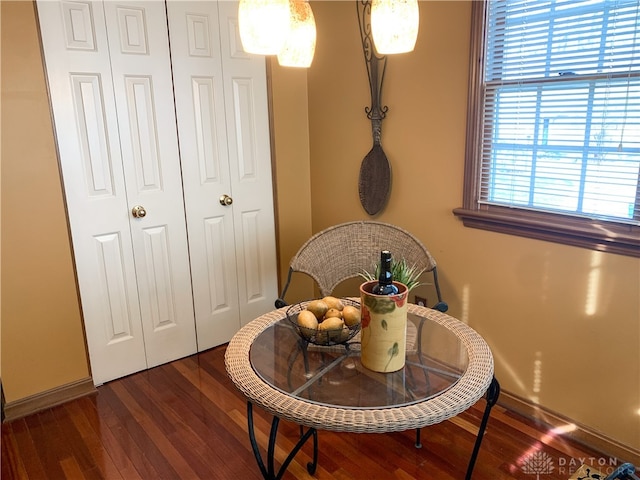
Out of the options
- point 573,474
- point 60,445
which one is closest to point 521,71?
point 573,474

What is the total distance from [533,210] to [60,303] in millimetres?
2270

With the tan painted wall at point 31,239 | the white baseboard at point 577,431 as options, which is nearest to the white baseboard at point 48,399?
the tan painted wall at point 31,239

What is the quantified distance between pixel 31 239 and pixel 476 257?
82.8 inches

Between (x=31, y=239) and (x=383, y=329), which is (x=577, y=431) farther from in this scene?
(x=31, y=239)

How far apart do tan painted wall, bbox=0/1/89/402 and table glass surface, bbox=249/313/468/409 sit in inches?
49.1

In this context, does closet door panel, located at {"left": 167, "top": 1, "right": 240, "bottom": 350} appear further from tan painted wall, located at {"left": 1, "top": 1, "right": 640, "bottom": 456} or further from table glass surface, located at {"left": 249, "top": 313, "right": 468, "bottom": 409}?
table glass surface, located at {"left": 249, "top": 313, "right": 468, "bottom": 409}

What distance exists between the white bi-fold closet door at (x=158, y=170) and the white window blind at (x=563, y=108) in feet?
4.57

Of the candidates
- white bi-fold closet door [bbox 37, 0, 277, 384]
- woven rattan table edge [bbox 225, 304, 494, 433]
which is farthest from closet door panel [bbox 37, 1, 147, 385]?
woven rattan table edge [bbox 225, 304, 494, 433]

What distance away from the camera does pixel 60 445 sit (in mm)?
2123

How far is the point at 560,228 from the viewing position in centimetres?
193

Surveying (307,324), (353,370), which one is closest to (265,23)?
(307,324)

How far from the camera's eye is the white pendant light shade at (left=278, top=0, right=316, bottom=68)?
1372 millimetres

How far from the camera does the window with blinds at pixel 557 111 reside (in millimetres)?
1756

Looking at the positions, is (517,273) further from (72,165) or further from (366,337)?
(72,165)
